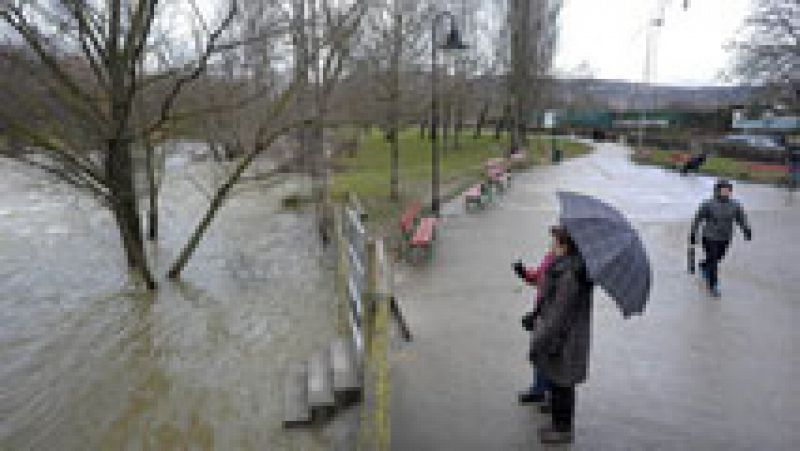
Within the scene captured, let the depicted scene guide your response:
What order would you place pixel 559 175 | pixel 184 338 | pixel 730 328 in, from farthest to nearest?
1. pixel 559 175
2. pixel 184 338
3. pixel 730 328

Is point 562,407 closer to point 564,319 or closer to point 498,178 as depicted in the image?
point 564,319

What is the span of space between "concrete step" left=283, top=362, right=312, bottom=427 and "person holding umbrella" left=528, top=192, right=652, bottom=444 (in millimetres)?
2532

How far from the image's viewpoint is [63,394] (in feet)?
24.4

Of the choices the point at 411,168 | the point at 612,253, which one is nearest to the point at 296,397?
the point at 612,253

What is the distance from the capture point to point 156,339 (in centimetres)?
905

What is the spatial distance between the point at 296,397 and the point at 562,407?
9.97 feet

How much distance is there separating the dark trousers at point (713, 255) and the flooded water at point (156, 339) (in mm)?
5000

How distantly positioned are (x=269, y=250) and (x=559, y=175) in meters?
13.7

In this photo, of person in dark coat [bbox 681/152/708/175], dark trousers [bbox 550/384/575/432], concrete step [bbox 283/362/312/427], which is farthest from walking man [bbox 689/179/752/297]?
person in dark coat [bbox 681/152/708/175]

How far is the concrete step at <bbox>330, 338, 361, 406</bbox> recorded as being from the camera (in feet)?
18.5

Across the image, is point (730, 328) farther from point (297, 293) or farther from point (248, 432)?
point (297, 293)

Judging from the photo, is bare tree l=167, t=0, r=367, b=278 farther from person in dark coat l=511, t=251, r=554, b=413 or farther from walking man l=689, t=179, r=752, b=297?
person in dark coat l=511, t=251, r=554, b=413

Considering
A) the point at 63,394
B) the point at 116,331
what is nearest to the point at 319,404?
the point at 63,394

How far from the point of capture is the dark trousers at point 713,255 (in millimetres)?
7872
